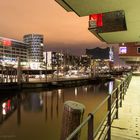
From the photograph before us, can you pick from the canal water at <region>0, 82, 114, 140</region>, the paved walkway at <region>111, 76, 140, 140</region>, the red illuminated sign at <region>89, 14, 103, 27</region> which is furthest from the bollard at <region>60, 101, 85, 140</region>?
the canal water at <region>0, 82, 114, 140</region>

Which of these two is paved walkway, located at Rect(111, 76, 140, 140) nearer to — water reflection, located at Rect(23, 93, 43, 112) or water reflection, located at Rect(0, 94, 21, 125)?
water reflection, located at Rect(0, 94, 21, 125)

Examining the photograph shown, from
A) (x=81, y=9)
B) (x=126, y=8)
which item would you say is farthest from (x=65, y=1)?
(x=126, y=8)

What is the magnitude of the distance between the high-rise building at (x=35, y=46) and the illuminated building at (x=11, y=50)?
563 cm

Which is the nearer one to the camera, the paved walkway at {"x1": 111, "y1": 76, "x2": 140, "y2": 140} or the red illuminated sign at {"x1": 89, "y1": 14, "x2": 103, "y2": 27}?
the paved walkway at {"x1": 111, "y1": 76, "x2": 140, "y2": 140}

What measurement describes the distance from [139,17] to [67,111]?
571 cm

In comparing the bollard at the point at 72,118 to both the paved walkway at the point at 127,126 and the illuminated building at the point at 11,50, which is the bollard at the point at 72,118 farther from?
the illuminated building at the point at 11,50

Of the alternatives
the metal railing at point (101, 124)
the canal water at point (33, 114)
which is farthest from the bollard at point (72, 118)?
the canal water at point (33, 114)

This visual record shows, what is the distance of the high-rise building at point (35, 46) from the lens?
411ft

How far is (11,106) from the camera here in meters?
20.9

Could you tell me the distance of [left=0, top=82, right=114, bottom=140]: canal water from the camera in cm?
1393

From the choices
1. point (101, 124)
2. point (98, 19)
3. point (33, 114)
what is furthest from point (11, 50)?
point (101, 124)

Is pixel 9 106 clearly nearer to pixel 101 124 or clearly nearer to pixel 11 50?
pixel 101 124

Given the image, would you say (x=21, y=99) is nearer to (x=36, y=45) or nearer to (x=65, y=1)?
(x=65, y=1)

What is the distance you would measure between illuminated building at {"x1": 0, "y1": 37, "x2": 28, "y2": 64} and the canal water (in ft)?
179
